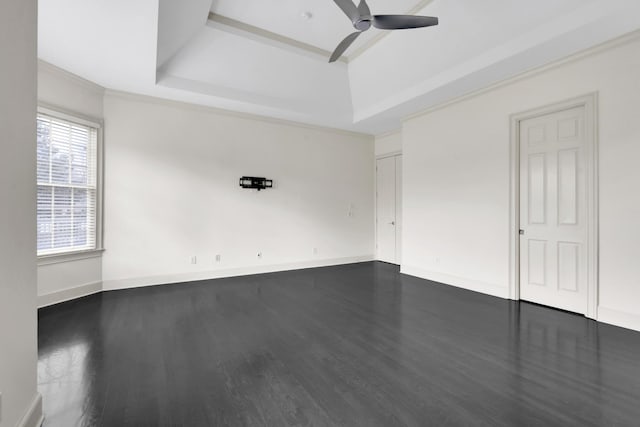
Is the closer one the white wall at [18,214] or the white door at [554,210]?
the white wall at [18,214]

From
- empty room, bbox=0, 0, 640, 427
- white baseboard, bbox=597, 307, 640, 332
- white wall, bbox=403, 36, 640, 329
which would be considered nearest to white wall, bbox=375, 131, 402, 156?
empty room, bbox=0, 0, 640, 427

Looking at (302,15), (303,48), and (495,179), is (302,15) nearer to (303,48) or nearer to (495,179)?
(303,48)

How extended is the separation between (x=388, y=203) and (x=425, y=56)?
10.7ft

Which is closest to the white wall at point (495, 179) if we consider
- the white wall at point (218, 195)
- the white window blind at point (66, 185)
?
the white wall at point (218, 195)

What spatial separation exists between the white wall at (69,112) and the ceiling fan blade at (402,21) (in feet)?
13.1

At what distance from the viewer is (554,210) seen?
3.51 metres

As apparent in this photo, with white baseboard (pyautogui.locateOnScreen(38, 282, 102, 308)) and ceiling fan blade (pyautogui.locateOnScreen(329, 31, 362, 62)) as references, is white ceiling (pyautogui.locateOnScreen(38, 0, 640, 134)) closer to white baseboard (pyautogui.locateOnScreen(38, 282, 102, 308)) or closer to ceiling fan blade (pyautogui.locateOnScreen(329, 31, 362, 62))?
ceiling fan blade (pyautogui.locateOnScreen(329, 31, 362, 62))

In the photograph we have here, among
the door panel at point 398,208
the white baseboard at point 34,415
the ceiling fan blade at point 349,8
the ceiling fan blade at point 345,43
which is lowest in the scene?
the white baseboard at point 34,415

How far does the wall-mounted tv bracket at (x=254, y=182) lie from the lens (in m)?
5.20

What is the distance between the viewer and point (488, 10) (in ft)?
10.1

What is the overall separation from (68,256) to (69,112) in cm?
190

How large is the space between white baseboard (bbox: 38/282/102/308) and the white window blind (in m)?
0.53

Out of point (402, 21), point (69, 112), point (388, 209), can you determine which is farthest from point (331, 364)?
point (388, 209)

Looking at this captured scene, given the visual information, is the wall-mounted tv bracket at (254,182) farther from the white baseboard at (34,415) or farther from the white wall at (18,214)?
the white baseboard at (34,415)
